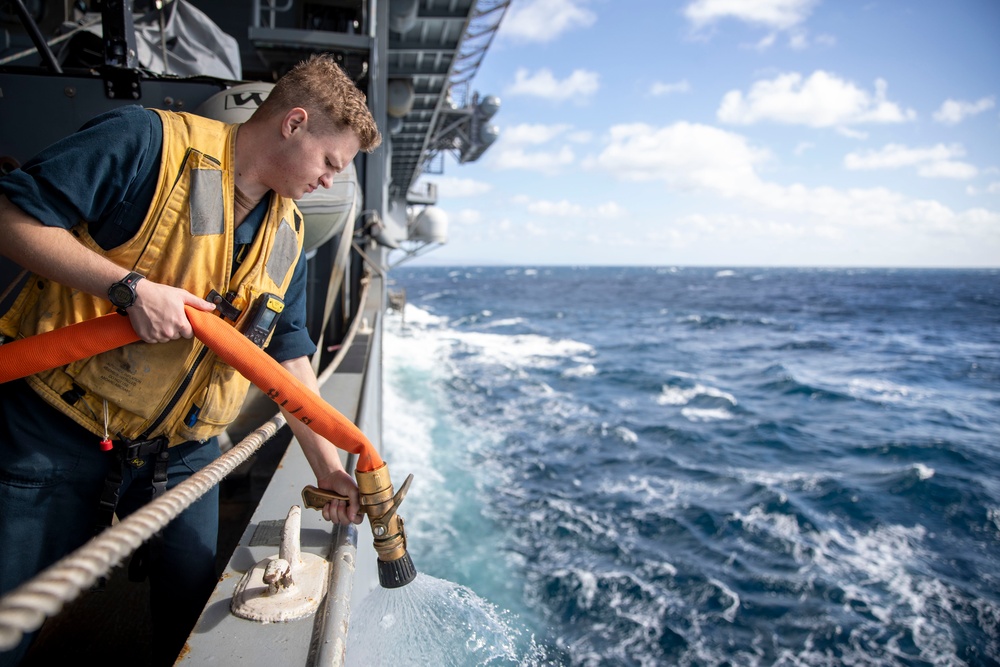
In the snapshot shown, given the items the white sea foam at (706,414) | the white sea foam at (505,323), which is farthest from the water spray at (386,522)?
the white sea foam at (505,323)

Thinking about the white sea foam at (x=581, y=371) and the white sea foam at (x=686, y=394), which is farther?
the white sea foam at (x=581, y=371)

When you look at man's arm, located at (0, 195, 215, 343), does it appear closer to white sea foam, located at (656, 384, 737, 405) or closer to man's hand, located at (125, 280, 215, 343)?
man's hand, located at (125, 280, 215, 343)

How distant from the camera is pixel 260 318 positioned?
1.67 m

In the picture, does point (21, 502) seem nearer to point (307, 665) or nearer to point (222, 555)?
point (307, 665)

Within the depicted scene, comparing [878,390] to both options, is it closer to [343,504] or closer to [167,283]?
[343,504]

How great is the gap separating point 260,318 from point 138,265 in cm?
32

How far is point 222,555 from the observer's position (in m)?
3.05

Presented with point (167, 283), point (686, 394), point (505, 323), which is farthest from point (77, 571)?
point (505, 323)

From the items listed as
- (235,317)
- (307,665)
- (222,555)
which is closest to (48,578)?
(307,665)

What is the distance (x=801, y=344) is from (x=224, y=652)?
22496 millimetres

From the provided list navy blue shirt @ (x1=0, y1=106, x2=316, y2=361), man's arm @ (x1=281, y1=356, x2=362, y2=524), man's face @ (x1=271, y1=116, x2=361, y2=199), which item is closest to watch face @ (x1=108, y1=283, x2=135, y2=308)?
navy blue shirt @ (x1=0, y1=106, x2=316, y2=361)

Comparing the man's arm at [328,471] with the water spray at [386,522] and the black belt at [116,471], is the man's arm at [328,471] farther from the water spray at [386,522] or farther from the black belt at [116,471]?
the black belt at [116,471]

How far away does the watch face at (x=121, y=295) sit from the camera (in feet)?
4.35

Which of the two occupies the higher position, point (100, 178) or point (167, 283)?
point (100, 178)
